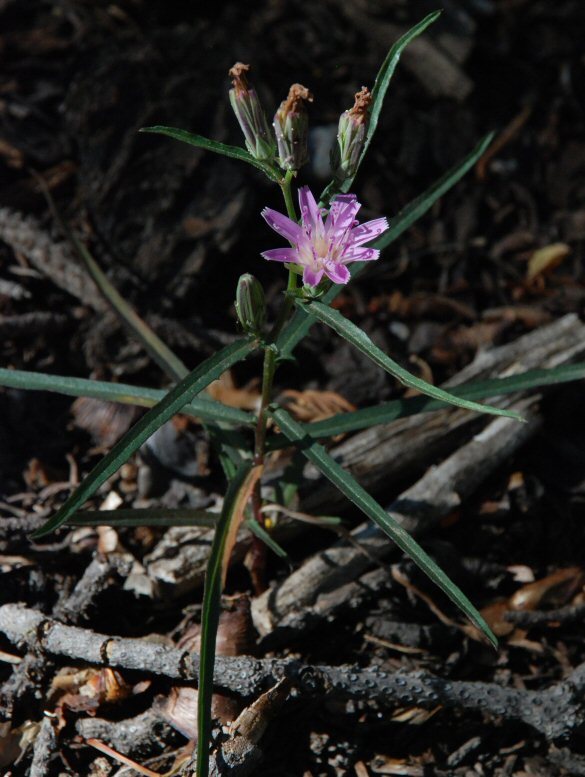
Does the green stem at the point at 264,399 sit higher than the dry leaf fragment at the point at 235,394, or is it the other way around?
the dry leaf fragment at the point at 235,394

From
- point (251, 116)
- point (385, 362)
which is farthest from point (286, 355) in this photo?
point (251, 116)

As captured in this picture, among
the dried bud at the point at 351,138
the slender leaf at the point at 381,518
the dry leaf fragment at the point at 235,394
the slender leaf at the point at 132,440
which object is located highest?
the dried bud at the point at 351,138

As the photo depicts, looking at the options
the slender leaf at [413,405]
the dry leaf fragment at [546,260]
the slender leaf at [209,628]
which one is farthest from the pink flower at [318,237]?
the dry leaf fragment at [546,260]

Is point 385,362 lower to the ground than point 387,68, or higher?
lower

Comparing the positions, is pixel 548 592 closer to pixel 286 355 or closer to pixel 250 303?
pixel 286 355

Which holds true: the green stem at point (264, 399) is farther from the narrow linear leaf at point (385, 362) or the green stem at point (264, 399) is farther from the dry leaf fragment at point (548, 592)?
the dry leaf fragment at point (548, 592)

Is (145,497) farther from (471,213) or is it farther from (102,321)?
(471,213)
